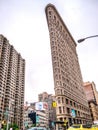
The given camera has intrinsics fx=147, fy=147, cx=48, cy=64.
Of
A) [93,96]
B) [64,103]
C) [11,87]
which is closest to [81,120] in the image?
[64,103]

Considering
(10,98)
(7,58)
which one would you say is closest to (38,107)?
(10,98)

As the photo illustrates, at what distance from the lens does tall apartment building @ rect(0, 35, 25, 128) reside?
8306 centimetres

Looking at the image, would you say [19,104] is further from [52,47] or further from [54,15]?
[54,15]

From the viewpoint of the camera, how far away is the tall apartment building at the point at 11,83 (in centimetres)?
8306

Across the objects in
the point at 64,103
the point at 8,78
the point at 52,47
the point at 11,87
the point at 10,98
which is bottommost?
the point at 64,103

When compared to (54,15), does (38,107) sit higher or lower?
lower

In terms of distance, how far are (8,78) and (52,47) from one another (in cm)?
3788

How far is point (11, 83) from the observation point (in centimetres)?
9350

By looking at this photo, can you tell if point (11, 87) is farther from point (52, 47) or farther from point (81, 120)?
point (81, 120)

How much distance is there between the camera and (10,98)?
87062mm

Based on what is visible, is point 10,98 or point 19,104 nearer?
point 10,98

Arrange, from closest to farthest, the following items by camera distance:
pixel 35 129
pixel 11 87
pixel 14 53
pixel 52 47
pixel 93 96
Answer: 1. pixel 35 129
2. pixel 52 47
3. pixel 11 87
4. pixel 14 53
5. pixel 93 96

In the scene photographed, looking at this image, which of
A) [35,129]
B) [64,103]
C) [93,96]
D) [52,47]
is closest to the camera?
[35,129]

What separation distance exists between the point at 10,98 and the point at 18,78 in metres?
20.6
